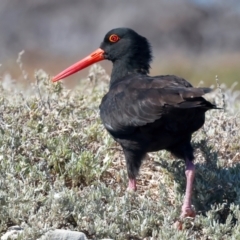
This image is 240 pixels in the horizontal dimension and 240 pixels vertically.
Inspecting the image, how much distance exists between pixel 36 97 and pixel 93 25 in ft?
125

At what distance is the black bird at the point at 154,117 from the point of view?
633 cm

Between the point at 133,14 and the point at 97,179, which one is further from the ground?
the point at 133,14

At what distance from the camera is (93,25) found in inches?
1813

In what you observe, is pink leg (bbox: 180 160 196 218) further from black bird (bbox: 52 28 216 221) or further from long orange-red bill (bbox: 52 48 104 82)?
long orange-red bill (bbox: 52 48 104 82)

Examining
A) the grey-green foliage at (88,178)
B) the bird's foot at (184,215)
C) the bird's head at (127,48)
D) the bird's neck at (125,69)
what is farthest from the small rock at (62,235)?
the bird's head at (127,48)

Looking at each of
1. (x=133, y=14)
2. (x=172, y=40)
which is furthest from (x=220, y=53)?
(x=133, y=14)

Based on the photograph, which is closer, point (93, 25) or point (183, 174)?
point (183, 174)

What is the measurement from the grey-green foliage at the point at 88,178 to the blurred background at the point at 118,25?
90.5 ft

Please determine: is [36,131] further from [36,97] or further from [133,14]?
[133,14]

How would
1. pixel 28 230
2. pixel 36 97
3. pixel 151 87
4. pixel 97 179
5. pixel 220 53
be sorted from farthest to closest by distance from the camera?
pixel 220 53 < pixel 36 97 < pixel 97 179 < pixel 151 87 < pixel 28 230

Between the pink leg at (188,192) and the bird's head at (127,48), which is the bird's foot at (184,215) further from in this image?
the bird's head at (127,48)

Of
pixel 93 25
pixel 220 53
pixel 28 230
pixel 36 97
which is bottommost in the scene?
pixel 28 230

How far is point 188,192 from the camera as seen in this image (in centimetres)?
660

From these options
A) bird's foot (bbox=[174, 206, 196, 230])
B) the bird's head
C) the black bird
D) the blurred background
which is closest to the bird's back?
the black bird
